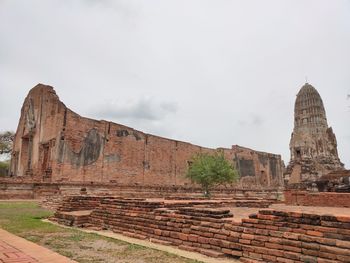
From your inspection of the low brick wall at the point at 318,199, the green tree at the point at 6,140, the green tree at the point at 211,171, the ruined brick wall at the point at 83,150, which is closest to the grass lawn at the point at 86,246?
the low brick wall at the point at 318,199

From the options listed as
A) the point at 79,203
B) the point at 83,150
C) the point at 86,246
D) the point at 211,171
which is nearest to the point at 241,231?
the point at 86,246

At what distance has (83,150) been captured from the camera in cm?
1944

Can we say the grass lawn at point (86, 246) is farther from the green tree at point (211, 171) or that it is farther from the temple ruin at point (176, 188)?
the green tree at point (211, 171)

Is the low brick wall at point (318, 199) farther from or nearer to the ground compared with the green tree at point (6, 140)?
nearer to the ground

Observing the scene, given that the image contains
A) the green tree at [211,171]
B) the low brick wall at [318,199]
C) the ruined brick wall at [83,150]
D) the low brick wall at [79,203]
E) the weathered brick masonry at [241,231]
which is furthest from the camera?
the green tree at [211,171]

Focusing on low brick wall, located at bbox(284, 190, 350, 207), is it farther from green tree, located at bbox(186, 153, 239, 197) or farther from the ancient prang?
the ancient prang

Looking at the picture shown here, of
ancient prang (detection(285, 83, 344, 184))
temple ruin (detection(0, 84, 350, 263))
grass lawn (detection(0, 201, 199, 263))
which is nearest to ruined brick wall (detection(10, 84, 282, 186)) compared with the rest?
temple ruin (detection(0, 84, 350, 263))

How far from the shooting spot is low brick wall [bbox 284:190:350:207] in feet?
31.0

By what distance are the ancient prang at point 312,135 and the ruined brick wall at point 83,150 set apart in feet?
28.9

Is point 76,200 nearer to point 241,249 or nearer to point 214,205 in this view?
point 214,205

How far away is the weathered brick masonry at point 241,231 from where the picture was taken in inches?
146

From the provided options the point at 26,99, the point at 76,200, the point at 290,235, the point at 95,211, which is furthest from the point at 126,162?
the point at 290,235

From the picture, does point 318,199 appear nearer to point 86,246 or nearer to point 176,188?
point 86,246

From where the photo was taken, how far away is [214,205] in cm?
814
